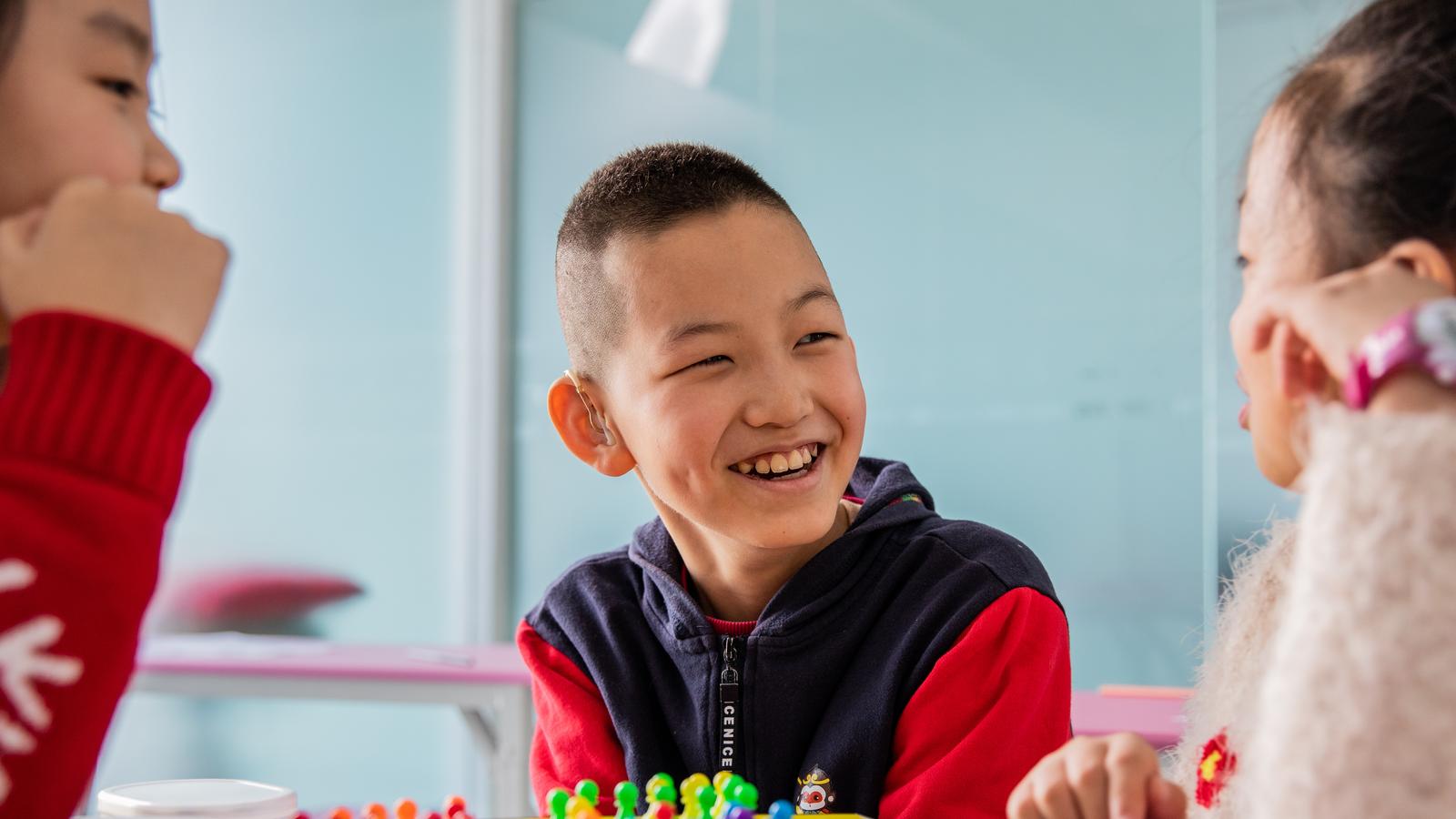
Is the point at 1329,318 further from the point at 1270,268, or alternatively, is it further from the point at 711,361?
the point at 711,361

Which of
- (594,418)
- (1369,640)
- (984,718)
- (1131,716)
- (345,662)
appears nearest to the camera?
(1369,640)

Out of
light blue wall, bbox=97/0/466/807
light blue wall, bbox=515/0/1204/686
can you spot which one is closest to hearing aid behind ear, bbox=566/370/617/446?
light blue wall, bbox=515/0/1204/686

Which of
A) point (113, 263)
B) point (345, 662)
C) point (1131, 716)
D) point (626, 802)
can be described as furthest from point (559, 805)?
point (345, 662)

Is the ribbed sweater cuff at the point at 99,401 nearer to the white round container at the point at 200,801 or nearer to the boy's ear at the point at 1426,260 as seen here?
the white round container at the point at 200,801

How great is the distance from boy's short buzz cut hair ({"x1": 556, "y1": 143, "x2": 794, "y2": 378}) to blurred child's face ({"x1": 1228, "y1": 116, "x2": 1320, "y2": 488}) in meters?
0.48

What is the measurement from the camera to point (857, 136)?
320 cm

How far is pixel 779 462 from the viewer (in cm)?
103

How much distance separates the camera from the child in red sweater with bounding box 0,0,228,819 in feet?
1.64

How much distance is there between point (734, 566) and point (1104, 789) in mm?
518

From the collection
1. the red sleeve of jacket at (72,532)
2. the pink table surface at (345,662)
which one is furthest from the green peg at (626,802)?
the pink table surface at (345,662)

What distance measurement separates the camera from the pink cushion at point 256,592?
3568mm

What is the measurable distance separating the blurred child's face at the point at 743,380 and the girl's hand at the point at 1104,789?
0.40 metres

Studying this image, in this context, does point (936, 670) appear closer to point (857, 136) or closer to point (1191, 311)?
point (1191, 311)

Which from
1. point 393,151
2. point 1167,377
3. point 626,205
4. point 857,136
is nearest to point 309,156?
point 393,151
